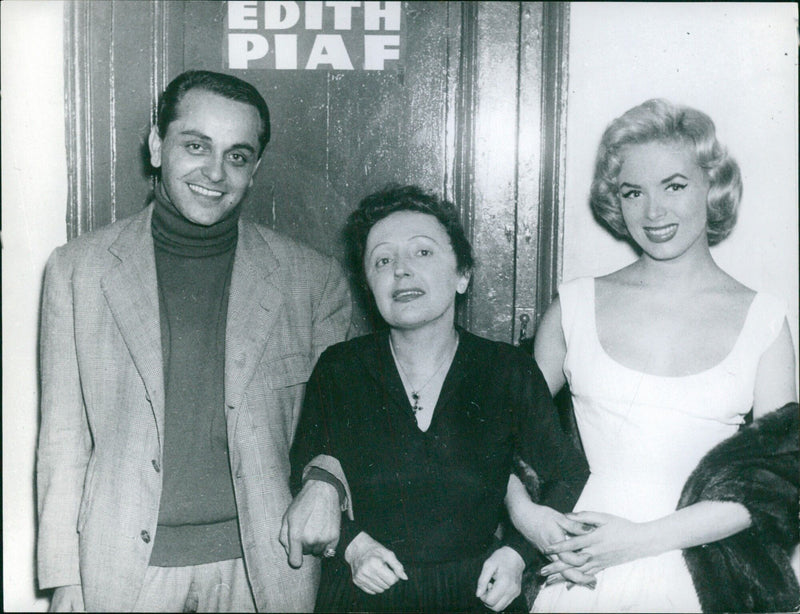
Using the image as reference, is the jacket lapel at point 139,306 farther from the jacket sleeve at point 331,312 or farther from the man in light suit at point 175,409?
the jacket sleeve at point 331,312

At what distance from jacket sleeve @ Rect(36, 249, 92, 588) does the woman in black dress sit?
0.58m

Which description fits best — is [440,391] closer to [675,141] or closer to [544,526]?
[544,526]

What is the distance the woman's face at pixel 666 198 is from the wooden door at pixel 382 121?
1.13 ft

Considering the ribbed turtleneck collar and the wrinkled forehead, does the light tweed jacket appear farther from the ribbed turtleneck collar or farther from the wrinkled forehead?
the wrinkled forehead

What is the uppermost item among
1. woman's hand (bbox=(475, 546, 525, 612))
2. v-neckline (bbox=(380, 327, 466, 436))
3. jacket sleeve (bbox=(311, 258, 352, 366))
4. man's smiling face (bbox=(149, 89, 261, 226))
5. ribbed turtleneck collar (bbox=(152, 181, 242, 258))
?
man's smiling face (bbox=(149, 89, 261, 226))

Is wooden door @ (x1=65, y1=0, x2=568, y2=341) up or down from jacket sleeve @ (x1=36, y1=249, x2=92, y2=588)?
up

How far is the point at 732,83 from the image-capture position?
2359 millimetres

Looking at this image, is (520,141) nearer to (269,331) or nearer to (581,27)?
(581,27)

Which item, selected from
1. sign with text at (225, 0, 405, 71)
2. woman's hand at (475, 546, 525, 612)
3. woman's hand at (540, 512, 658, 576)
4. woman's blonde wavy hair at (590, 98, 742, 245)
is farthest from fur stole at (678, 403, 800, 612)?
sign with text at (225, 0, 405, 71)

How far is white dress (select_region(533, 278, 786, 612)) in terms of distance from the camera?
2014 mm

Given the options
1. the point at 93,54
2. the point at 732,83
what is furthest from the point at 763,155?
the point at 93,54

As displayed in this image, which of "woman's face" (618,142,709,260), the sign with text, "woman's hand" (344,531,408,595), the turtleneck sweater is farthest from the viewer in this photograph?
the sign with text

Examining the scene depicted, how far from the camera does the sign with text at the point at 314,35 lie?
7.86 feet

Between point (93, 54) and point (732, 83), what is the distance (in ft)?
6.75
